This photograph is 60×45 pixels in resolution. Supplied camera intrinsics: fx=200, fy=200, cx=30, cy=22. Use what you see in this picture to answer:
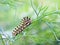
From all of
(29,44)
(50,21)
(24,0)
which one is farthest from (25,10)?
(50,21)

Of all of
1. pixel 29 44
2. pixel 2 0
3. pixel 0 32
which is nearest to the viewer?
pixel 0 32

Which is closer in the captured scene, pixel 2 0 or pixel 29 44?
pixel 2 0

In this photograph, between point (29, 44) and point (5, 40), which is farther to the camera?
point (29, 44)

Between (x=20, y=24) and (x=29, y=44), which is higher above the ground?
(x=20, y=24)

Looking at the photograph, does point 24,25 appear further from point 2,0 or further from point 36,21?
point 2,0

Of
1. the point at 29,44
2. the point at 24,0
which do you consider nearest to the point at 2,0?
the point at 24,0

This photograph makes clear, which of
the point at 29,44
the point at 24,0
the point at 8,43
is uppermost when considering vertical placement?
the point at 24,0

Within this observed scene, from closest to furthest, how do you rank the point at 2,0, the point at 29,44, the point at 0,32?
the point at 0,32 < the point at 2,0 < the point at 29,44

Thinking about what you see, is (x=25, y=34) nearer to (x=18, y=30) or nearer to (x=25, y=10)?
(x=18, y=30)

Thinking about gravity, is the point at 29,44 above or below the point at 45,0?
below
